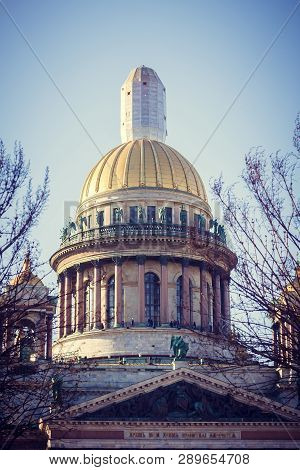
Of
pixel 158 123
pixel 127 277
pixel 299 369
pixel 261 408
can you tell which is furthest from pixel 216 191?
pixel 158 123

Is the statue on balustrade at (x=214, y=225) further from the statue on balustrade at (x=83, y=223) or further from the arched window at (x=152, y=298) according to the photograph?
the statue on balustrade at (x=83, y=223)

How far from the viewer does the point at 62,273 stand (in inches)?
3027

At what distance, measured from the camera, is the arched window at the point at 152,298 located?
7369 centimetres

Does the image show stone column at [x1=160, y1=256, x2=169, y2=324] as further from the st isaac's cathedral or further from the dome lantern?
the dome lantern

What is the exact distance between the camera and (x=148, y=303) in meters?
74.3

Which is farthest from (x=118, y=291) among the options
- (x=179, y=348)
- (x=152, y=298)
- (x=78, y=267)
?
(x=179, y=348)

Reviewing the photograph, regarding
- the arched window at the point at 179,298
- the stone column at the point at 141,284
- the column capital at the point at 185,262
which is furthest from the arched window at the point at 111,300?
the column capital at the point at 185,262

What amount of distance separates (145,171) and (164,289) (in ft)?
30.6

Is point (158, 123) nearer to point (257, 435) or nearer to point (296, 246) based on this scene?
point (257, 435)

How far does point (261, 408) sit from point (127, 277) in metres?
19.8

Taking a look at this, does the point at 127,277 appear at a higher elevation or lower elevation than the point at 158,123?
lower
